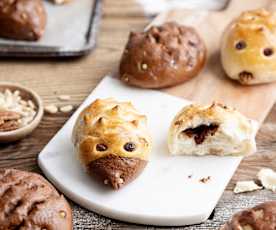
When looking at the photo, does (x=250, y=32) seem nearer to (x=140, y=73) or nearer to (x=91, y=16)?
(x=140, y=73)

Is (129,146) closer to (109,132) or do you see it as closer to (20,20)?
(109,132)

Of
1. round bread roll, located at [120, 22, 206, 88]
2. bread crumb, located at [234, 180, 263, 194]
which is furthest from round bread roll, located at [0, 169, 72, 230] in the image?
round bread roll, located at [120, 22, 206, 88]

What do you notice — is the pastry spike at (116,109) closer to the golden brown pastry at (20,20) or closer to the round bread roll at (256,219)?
the round bread roll at (256,219)

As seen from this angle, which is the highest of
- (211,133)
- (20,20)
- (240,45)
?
(240,45)

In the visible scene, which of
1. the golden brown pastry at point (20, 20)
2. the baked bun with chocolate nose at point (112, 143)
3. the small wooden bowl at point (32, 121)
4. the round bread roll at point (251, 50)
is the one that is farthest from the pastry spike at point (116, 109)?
the golden brown pastry at point (20, 20)

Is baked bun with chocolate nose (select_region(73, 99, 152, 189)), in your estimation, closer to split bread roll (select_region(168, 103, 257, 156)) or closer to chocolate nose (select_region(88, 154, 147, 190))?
chocolate nose (select_region(88, 154, 147, 190))

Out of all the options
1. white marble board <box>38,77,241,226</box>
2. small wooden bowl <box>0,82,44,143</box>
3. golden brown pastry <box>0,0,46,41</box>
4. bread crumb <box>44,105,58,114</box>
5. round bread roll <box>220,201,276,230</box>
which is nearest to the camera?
round bread roll <box>220,201,276,230</box>

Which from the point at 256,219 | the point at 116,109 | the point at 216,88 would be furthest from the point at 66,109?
the point at 256,219
